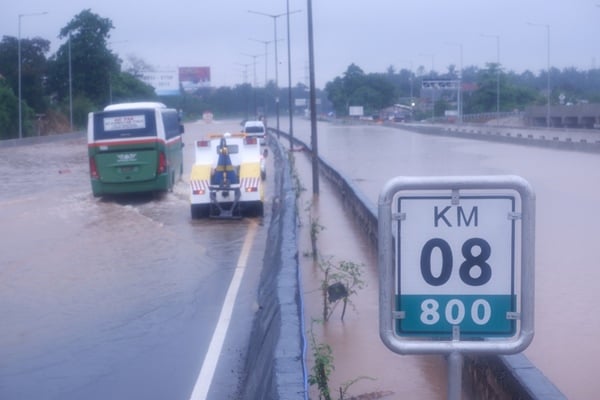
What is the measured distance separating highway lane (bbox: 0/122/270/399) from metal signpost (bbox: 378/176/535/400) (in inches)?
205

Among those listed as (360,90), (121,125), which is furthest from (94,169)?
(360,90)

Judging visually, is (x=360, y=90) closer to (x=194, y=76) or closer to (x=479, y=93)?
(x=479, y=93)

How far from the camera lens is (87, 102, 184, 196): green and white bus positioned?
27.9 m

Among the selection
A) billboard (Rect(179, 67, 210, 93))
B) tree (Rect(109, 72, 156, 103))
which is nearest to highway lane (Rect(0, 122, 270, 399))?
tree (Rect(109, 72, 156, 103))

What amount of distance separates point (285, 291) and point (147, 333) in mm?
1940

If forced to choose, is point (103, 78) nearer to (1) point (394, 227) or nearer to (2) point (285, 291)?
(2) point (285, 291)

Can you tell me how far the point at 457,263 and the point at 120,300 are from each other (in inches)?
394

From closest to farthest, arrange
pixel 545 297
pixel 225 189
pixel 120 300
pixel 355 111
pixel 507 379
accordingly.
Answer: pixel 507 379 < pixel 545 297 < pixel 120 300 < pixel 225 189 < pixel 355 111

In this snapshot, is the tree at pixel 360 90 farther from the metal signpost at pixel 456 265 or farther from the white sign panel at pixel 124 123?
the metal signpost at pixel 456 265

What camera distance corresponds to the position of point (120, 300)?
12883 mm

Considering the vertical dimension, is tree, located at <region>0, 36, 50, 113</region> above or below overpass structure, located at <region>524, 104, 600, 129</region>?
above

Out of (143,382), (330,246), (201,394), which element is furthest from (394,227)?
(330,246)

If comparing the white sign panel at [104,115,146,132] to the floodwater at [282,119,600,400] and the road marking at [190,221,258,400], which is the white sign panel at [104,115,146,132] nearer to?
the floodwater at [282,119,600,400]

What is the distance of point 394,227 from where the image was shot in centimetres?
348
